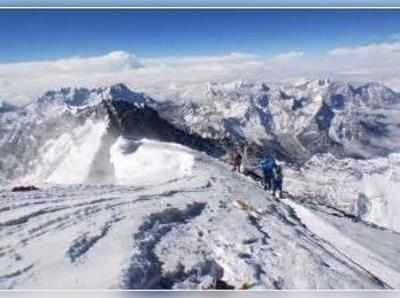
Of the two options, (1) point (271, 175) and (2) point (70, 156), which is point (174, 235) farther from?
(2) point (70, 156)

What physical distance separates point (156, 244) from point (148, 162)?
287 inches

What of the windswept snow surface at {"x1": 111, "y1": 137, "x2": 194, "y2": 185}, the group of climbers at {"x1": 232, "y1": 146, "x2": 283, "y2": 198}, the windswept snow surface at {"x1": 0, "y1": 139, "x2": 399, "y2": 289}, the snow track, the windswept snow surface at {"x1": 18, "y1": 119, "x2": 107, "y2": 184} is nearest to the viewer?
the windswept snow surface at {"x1": 0, "y1": 139, "x2": 399, "y2": 289}

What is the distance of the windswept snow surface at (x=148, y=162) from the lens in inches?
497

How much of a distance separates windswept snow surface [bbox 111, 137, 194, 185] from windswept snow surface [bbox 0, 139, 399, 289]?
2.57 metres

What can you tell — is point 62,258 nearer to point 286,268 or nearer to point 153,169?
point 286,268

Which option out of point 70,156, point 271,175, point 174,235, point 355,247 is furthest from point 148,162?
point 174,235

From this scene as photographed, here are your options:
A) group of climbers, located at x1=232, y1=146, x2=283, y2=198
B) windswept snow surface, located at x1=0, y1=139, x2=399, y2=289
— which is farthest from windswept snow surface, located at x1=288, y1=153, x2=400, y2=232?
windswept snow surface, located at x1=0, y1=139, x2=399, y2=289

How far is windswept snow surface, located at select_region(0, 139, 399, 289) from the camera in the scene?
614 cm

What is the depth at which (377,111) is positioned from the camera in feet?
200

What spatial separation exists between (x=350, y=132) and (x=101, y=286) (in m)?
120

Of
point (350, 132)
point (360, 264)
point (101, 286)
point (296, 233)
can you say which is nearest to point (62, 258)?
point (101, 286)

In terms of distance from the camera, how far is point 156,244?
6.92 m

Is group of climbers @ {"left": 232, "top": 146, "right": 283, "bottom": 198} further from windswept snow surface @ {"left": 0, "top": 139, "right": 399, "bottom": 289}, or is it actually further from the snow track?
windswept snow surface @ {"left": 0, "top": 139, "right": 399, "bottom": 289}

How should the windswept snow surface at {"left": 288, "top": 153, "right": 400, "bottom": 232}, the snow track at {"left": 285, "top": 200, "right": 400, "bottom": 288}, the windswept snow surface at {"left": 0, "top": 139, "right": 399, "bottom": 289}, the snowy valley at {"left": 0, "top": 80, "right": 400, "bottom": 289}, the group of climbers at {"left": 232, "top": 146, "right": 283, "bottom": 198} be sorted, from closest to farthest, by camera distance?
1. the windswept snow surface at {"left": 0, "top": 139, "right": 399, "bottom": 289}
2. the snowy valley at {"left": 0, "top": 80, "right": 400, "bottom": 289}
3. the snow track at {"left": 285, "top": 200, "right": 400, "bottom": 288}
4. the group of climbers at {"left": 232, "top": 146, "right": 283, "bottom": 198}
5. the windswept snow surface at {"left": 288, "top": 153, "right": 400, "bottom": 232}
